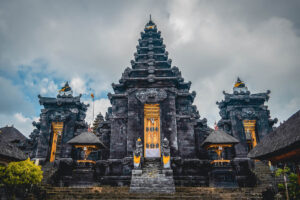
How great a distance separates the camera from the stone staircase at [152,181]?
1120 centimetres

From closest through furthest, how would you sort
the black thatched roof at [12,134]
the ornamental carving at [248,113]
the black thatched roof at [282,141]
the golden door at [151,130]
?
the black thatched roof at [282,141] → the golden door at [151,130] → the ornamental carving at [248,113] → the black thatched roof at [12,134]

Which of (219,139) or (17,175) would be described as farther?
(219,139)

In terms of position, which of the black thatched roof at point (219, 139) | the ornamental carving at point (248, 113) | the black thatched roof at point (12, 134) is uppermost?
the ornamental carving at point (248, 113)

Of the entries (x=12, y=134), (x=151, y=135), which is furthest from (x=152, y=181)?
(x=12, y=134)

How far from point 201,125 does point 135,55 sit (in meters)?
9.55

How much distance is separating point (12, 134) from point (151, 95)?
16919 mm

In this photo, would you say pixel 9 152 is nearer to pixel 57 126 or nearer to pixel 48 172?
pixel 48 172

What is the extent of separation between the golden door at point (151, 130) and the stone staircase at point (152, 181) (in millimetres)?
2529

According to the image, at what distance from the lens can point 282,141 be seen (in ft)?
24.6

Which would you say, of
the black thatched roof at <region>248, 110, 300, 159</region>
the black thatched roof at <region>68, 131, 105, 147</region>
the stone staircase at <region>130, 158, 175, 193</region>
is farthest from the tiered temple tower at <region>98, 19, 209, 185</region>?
the black thatched roof at <region>248, 110, 300, 159</region>

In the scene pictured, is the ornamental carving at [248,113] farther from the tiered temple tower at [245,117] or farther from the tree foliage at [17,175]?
the tree foliage at [17,175]

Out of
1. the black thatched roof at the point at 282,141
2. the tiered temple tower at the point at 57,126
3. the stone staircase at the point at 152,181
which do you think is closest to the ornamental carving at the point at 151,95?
the stone staircase at the point at 152,181

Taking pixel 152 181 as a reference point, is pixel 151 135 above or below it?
above

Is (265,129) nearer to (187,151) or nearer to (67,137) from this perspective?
(187,151)
